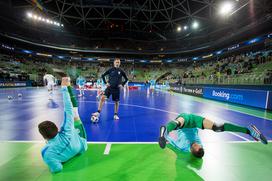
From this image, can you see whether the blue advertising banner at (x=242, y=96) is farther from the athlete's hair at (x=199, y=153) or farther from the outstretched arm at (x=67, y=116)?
the outstretched arm at (x=67, y=116)

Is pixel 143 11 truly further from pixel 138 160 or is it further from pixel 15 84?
pixel 138 160

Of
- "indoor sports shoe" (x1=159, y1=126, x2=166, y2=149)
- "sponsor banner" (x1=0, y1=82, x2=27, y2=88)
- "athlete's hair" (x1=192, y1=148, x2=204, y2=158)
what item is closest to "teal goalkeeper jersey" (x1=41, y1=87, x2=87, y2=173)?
"indoor sports shoe" (x1=159, y1=126, x2=166, y2=149)

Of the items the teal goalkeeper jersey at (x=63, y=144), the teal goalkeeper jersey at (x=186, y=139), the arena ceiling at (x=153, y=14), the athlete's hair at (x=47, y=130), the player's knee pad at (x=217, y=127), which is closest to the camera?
the athlete's hair at (x=47, y=130)

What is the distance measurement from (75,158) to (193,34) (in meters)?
54.2

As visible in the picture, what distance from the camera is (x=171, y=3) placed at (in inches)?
1560

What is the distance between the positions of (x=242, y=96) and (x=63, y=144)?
40.3ft

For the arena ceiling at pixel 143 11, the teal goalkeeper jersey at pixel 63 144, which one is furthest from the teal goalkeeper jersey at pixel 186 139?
the arena ceiling at pixel 143 11

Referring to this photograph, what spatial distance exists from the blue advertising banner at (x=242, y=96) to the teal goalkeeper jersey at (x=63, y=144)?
1115cm

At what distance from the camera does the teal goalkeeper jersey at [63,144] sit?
2416 mm

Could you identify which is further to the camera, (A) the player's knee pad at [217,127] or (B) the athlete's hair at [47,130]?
(A) the player's knee pad at [217,127]

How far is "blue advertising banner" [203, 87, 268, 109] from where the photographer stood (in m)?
9.44

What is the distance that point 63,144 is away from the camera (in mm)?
2574

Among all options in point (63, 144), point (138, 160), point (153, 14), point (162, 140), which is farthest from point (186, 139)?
point (153, 14)

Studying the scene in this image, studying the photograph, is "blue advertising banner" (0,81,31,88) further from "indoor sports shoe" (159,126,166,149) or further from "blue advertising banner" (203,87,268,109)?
"indoor sports shoe" (159,126,166,149)
